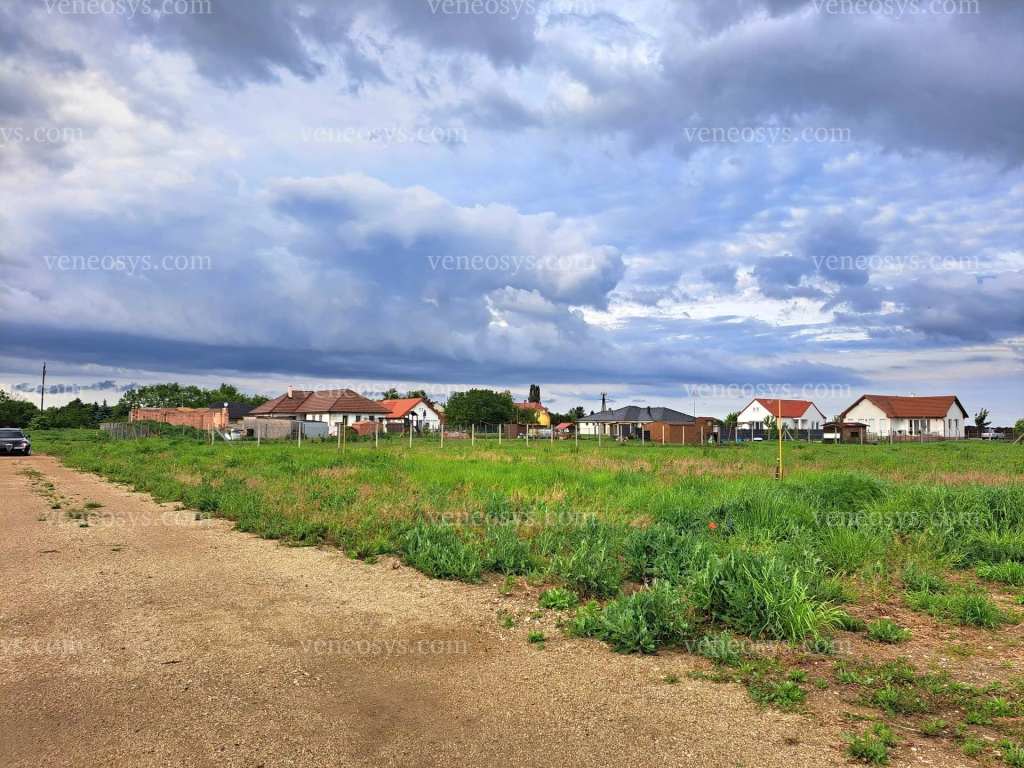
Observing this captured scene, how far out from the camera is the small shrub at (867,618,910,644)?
18.8 feet

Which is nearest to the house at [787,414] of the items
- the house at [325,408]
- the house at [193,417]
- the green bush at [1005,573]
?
the house at [325,408]

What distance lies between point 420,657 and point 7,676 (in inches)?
120

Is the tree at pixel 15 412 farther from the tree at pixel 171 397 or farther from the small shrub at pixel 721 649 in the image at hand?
the small shrub at pixel 721 649

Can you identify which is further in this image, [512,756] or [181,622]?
[181,622]

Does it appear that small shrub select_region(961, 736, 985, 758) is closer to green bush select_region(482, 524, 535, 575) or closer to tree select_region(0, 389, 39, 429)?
green bush select_region(482, 524, 535, 575)

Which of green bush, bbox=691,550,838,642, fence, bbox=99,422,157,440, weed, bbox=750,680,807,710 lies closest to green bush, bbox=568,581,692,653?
green bush, bbox=691,550,838,642

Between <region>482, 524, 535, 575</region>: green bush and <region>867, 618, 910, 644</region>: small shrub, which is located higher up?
<region>482, 524, 535, 575</region>: green bush

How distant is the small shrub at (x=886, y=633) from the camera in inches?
226

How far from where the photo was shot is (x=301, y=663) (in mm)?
5129

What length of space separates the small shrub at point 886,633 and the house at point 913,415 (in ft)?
233

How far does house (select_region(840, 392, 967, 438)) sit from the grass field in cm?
6338

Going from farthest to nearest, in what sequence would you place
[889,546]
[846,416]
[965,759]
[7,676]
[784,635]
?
[846,416] → [889,546] → [784,635] → [7,676] → [965,759]

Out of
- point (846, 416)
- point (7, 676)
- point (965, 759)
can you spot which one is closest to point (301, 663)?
point (7, 676)

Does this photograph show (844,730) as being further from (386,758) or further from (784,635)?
(386,758)
